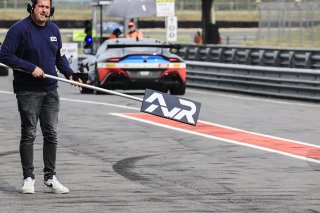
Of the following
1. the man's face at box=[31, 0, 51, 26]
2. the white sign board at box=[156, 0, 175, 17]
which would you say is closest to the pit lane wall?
the white sign board at box=[156, 0, 175, 17]

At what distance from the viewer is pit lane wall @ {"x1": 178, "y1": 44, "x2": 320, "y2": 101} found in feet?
85.2

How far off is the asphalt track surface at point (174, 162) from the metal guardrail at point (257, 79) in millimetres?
3094

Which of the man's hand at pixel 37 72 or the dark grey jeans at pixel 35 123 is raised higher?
the man's hand at pixel 37 72

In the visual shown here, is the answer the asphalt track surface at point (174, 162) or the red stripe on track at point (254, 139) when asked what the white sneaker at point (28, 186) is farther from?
the red stripe on track at point (254, 139)

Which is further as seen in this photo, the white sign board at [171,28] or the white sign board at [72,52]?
the white sign board at [72,52]

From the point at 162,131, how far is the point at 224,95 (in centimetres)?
1052

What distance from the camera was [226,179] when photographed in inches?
464

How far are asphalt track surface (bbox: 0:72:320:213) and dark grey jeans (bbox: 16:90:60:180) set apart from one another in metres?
0.30

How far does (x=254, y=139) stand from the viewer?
16.4 metres

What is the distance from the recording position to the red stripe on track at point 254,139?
14790mm

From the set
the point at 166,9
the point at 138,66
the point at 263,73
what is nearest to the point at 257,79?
the point at 263,73

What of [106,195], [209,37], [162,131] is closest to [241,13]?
[209,37]

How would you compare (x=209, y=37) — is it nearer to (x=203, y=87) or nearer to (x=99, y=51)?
(x=203, y=87)

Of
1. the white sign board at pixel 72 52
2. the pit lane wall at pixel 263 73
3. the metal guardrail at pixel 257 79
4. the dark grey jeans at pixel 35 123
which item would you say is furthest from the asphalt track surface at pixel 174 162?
the white sign board at pixel 72 52
